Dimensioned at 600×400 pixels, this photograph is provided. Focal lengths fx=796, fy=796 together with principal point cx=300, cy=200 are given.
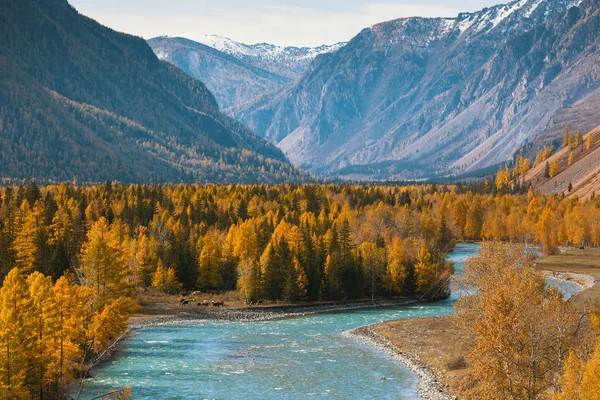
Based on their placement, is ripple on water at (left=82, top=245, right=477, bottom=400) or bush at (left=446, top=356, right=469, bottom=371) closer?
ripple on water at (left=82, top=245, right=477, bottom=400)

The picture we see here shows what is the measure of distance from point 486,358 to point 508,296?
4.51m

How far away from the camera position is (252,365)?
85.5m

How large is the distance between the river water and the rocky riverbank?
1112 mm

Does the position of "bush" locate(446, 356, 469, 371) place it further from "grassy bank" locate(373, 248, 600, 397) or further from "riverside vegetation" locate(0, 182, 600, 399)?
"riverside vegetation" locate(0, 182, 600, 399)

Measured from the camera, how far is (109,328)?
84.4m

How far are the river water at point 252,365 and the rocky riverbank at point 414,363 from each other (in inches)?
43.8

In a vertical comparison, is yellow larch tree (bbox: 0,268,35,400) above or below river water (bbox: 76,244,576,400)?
above

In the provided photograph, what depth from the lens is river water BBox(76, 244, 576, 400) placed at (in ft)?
245

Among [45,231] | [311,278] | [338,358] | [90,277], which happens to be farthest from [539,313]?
[45,231]

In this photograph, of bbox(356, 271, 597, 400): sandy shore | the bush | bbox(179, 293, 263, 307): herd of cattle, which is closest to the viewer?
bbox(356, 271, 597, 400): sandy shore

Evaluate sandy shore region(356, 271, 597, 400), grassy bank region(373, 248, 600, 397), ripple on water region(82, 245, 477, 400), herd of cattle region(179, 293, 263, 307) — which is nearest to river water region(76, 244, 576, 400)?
ripple on water region(82, 245, 477, 400)

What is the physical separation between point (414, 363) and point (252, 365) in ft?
58.7

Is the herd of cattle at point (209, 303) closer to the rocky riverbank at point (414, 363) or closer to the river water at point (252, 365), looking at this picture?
the river water at point (252, 365)

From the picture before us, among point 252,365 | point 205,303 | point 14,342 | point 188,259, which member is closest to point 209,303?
point 205,303
